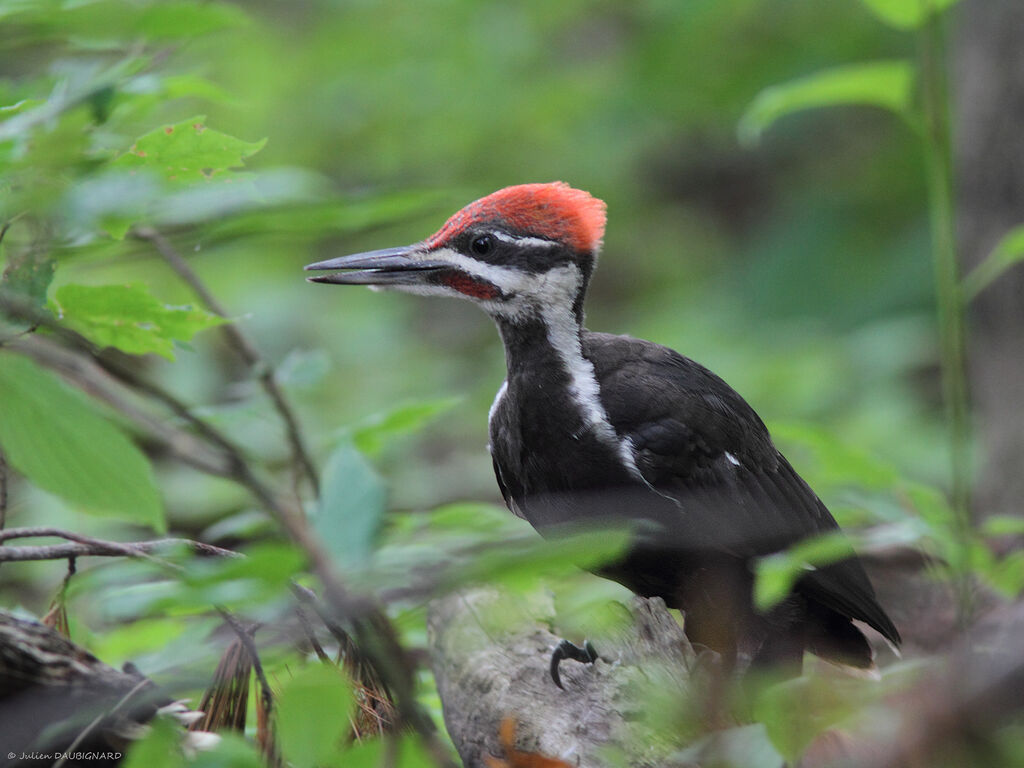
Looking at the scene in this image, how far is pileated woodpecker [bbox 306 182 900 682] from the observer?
223cm

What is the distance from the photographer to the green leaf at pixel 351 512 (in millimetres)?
877

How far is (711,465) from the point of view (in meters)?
2.34

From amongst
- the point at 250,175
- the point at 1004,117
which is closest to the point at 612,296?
the point at 1004,117

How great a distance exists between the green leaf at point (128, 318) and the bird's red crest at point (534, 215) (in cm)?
95

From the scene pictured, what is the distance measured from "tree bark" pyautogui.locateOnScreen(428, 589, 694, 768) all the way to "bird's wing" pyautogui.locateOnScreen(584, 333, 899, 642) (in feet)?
0.98

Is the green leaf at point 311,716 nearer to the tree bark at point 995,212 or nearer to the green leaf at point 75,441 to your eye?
the green leaf at point 75,441

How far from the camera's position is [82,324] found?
157 cm

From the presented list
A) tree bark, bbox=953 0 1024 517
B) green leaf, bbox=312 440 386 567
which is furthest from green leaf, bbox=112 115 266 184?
tree bark, bbox=953 0 1024 517

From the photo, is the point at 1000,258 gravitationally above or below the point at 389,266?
above

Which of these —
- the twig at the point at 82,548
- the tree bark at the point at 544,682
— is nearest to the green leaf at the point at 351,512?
the twig at the point at 82,548

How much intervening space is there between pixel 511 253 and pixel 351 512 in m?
1.67

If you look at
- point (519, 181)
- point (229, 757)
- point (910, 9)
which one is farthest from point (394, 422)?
point (519, 181)

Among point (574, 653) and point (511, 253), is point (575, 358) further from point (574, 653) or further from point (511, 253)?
point (574, 653)

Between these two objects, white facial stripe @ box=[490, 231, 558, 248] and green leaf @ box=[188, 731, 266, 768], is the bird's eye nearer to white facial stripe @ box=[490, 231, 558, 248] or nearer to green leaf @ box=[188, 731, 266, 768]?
white facial stripe @ box=[490, 231, 558, 248]
